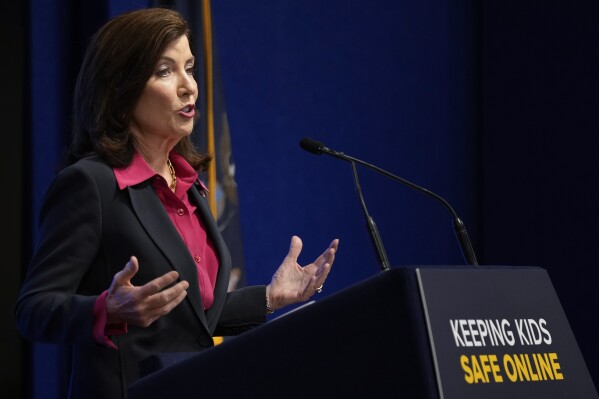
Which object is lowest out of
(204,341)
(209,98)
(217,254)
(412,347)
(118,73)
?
(204,341)

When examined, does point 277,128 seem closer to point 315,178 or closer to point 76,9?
point 315,178

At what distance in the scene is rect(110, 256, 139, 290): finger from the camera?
1384 millimetres

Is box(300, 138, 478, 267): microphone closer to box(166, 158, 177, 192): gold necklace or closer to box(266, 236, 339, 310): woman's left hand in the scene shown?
box(266, 236, 339, 310): woman's left hand

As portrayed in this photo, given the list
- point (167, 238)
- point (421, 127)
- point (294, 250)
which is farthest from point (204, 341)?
point (421, 127)

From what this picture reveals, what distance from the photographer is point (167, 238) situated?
172 centimetres

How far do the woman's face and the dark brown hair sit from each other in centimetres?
2

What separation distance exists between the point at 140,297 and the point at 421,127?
317 centimetres

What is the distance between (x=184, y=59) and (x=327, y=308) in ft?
3.08

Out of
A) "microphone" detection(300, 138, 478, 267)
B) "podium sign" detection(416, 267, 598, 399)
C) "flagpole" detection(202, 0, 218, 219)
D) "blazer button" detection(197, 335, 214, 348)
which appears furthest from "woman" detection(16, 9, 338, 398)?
"flagpole" detection(202, 0, 218, 219)

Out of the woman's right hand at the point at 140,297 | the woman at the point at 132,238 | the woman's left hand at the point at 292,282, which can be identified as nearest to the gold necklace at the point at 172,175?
the woman at the point at 132,238

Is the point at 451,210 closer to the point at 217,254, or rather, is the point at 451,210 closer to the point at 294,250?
the point at 294,250

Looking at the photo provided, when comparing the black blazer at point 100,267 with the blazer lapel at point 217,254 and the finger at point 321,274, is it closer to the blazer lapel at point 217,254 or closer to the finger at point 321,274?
the blazer lapel at point 217,254

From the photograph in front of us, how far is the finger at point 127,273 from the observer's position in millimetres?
1384

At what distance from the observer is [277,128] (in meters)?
3.89
